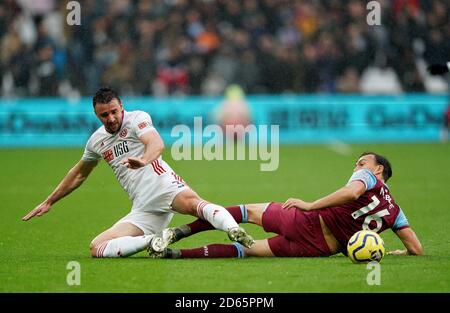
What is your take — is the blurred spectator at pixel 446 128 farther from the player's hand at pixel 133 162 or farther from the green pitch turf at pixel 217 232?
the player's hand at pixel 133 162

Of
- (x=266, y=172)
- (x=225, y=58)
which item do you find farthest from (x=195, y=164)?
(x=225, y=58)

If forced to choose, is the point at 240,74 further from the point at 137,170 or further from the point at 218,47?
the point at 137,170

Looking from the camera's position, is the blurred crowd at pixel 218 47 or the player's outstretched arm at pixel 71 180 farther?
the blurred crowd at pixel 218 47

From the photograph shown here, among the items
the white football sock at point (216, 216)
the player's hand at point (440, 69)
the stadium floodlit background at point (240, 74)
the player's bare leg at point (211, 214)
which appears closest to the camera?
the player's bare leg at point (211, 214)

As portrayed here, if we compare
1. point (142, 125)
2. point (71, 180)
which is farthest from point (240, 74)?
point (142, 125)

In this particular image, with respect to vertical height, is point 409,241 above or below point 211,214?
below

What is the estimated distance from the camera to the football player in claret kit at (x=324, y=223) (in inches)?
344

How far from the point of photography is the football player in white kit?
352 inches

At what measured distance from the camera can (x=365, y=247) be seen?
8406 mm

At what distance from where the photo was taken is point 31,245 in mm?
10203

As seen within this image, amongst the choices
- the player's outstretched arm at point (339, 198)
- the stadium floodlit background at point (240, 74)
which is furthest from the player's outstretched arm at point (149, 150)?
the stadium floodlit background at point (240, 74)

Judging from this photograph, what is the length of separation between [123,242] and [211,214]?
0.88 meters
